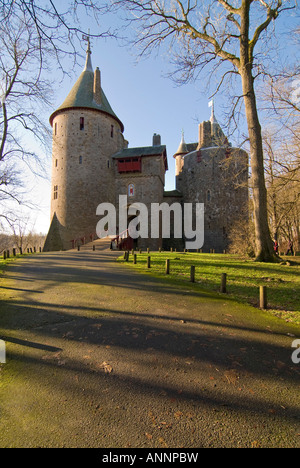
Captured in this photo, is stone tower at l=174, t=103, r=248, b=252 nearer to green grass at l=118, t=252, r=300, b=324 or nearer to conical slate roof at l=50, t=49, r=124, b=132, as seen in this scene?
conical slate roof at l=50, t=49, r=124, b=132

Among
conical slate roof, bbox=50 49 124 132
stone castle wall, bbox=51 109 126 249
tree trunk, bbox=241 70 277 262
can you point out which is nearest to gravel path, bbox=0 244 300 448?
tree trunk, bbox=241 70 277 262

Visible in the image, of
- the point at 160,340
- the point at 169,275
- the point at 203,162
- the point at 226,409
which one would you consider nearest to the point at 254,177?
the point at 169,275

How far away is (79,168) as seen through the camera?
30.8 metres

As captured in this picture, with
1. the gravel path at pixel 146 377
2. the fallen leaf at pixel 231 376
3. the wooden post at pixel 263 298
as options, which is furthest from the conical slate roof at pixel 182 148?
the fallen leaf at pixel 231 376

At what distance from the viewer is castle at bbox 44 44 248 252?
30.4 m

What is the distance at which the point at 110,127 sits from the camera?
32531 millimetres

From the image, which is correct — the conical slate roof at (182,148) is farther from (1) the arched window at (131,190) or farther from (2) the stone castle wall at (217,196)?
(1) the arched window at (131,190)

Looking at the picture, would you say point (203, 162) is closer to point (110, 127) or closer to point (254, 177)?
point (110, 127)

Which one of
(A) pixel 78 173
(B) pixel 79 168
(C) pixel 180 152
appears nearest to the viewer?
(A) pixel 78 173

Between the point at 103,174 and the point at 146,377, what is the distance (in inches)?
1222

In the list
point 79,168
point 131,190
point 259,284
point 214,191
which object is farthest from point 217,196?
point 259,284

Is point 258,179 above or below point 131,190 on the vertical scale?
below

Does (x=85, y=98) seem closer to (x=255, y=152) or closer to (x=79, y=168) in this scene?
(x=79, y=168)

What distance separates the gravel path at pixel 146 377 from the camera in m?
1.91
